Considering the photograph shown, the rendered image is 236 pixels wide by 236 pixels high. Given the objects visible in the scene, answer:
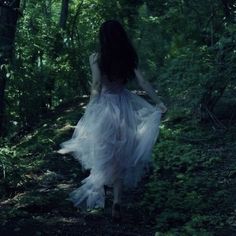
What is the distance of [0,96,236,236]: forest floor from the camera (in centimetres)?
540

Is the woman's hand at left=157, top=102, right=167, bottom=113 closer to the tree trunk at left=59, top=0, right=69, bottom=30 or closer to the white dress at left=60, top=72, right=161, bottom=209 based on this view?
the white dress at left=60, top=72, right=161, bottom=209

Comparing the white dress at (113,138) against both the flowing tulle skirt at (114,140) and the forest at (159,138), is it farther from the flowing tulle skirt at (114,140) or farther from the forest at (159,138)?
the forest at (159,138)

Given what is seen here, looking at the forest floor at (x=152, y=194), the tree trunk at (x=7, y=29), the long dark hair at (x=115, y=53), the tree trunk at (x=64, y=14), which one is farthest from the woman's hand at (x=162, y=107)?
the tree trunk at (x=64, y=14)

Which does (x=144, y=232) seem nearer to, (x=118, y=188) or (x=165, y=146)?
(x=118, y=188)

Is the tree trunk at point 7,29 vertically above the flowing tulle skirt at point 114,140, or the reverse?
the tree trunk at point 7,29

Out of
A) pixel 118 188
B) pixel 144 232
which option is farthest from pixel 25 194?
pixel 144 232

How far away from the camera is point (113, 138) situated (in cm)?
579

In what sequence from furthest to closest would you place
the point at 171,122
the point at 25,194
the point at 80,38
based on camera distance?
1. the point at 80,38
2. the point at 171,122
3. the point at 25,194

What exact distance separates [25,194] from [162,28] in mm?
11301

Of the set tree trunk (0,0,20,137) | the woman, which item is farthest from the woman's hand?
tree trunk (0,0,20,137)

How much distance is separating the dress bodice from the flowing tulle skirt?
4 cm

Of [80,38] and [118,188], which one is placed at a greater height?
[80,38]

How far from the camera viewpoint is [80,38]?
51.5ft

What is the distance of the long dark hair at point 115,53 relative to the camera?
5.69 meters
